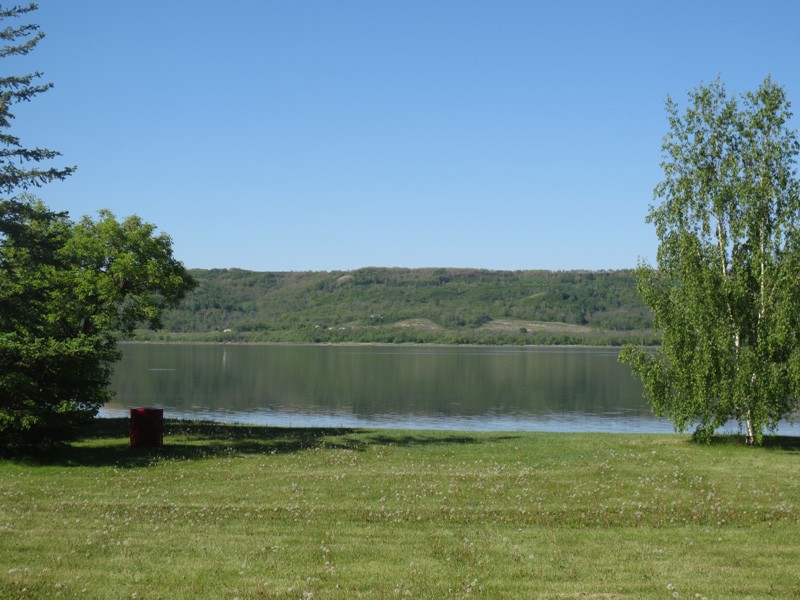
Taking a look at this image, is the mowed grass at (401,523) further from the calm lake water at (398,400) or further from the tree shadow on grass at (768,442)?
the calm lake water at (398,400)

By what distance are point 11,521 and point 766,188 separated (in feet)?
85.3

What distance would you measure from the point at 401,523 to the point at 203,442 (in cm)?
1609

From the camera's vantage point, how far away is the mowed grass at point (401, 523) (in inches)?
479

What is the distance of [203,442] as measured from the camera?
3109cm

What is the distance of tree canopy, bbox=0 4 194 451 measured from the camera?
82.0 ft

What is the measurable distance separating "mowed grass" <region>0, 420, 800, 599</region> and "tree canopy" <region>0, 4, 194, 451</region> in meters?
1.51

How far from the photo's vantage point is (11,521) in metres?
16.2

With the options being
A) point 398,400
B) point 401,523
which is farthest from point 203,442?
point 398,400

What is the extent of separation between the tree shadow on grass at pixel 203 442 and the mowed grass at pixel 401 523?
0.24 metres

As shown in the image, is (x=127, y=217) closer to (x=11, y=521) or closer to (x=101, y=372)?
(x=101, y=372)

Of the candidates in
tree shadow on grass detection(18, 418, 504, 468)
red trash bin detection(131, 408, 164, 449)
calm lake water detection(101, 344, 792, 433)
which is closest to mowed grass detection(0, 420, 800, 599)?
tree shadow on grass detection(18, 418, 504, 468)

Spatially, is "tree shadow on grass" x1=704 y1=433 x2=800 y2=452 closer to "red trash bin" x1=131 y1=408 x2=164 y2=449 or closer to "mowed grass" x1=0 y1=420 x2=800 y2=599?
"mowed grass" x1=0 y1=420 x2=800 y2=599

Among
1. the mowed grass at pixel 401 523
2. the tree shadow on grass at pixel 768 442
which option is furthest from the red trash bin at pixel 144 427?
the tree shadow on grass at pixel 768 442

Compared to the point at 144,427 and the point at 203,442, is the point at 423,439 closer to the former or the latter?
the point at 203,442
